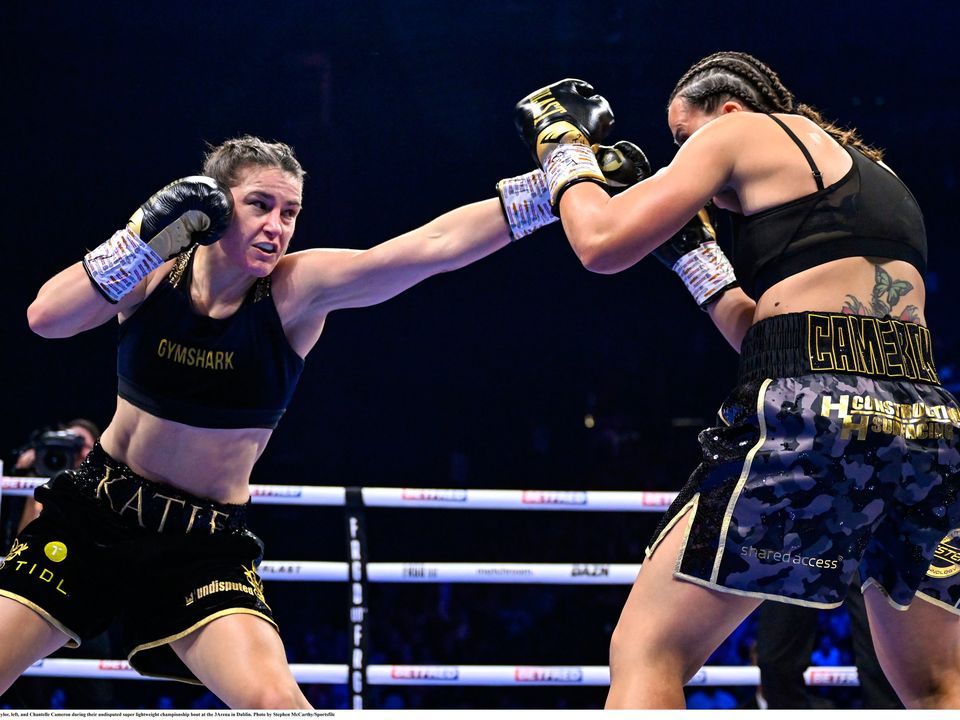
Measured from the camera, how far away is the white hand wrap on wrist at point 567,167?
1.97 m

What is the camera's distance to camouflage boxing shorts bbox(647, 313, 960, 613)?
1.64 meters

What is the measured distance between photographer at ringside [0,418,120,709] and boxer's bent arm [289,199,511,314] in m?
1.53

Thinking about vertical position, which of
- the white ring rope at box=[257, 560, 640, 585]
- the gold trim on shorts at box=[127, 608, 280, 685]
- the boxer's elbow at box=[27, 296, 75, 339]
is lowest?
the gold trim on shorts at box=[127, 608, 280, 685]

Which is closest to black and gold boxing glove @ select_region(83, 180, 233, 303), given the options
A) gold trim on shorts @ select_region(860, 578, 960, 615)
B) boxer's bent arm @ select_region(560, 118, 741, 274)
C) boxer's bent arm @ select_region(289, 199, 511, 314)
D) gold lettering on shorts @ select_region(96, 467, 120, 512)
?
boxer's bent arm @ select_region(289, 199, 511, 314)

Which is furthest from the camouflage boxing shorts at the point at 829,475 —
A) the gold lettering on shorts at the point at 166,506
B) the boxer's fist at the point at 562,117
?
the gold lettering on shorts at the point at 166,506

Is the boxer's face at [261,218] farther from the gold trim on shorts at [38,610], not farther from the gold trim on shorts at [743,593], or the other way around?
the gold trim on shorts at [743,593]

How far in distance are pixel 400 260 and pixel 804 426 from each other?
1.13 m

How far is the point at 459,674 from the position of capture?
3.52 m

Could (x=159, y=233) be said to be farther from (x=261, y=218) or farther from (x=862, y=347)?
(x=862, y=347)

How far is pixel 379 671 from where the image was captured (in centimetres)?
349

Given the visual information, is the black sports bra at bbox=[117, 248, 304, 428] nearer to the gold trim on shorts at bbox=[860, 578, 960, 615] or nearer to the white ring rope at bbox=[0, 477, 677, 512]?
the white ring rope at bbox=[0, 477, 677, 512]

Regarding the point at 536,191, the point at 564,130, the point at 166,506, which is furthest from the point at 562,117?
the point at 166,506

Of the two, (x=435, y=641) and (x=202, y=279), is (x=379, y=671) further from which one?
(x=435, y=641)

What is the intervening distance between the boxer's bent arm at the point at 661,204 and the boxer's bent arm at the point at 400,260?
0.60 metres
